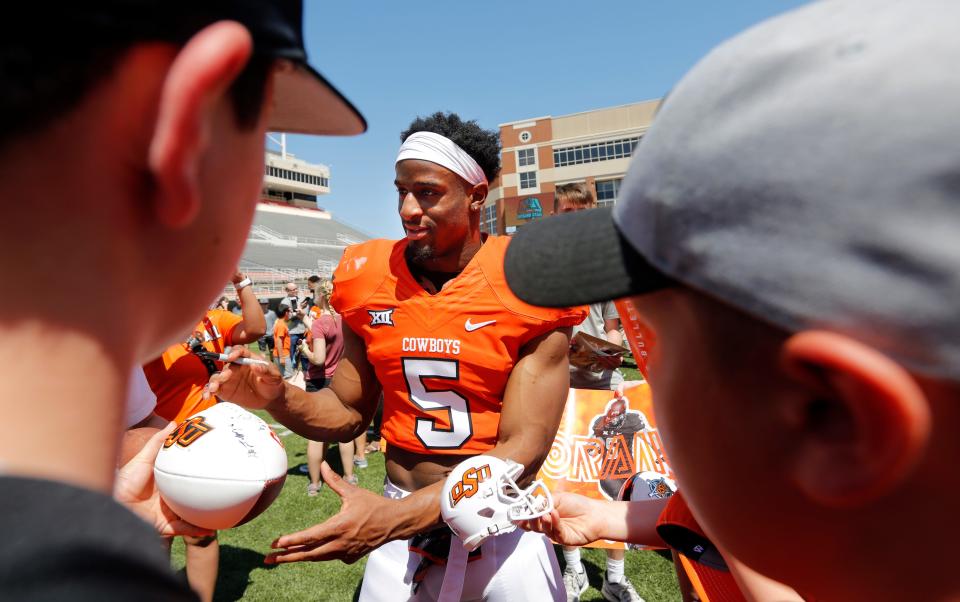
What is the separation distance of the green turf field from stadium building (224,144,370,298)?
89.0ft

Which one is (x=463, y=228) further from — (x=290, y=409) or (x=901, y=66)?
(x=901, y=66)

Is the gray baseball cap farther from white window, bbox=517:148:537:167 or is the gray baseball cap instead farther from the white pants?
white window, bbox=517:148:537:167

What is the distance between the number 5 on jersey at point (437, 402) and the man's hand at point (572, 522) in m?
0.61

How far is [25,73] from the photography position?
22.6 inches

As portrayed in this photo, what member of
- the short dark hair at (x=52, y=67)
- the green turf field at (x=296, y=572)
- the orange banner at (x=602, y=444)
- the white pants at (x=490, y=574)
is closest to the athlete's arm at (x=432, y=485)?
the white pants at (x=490, y=574)

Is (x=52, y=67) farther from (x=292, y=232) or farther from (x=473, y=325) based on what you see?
(x=292, y=232)

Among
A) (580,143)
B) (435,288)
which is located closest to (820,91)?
(435,288)

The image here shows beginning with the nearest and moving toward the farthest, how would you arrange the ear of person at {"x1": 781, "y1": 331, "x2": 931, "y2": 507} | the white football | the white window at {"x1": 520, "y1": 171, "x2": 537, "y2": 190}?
the ear of person at {"x1": 781, "y1": 331, "x2": 931, "y2": 507}, the white football, the white window at {"x1": 520, "y1": 171, "x2": 537, "y2": 190}

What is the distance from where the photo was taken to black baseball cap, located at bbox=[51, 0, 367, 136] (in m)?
0.59

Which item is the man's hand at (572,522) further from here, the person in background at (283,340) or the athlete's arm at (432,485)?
the person in background at (283,340)

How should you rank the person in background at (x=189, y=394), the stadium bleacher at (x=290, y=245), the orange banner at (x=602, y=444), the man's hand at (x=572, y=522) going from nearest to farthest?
the man's hand at (x=572, y=522)
the person in background at (x=189, y=394)
the orange banner at (x=602, y=444)
the stadium bleacher at (x=290, y=245)

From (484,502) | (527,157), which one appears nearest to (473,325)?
(484,502)

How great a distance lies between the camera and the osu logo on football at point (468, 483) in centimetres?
196

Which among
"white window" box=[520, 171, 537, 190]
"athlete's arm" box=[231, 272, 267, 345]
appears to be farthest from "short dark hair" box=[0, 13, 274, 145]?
"white window" box=[520, 171, 537, 190]
